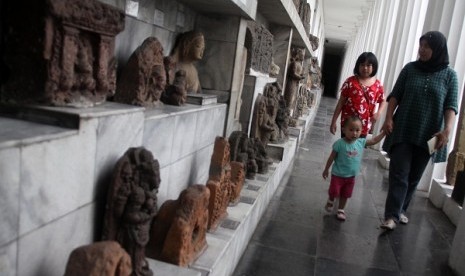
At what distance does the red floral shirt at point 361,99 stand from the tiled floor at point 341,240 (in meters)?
1.11

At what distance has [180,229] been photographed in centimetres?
236

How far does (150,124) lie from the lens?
2479 millimetres

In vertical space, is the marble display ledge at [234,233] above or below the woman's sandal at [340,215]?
above

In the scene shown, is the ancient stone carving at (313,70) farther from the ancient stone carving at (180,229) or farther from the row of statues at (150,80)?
the ancient stone carving at (180,229)

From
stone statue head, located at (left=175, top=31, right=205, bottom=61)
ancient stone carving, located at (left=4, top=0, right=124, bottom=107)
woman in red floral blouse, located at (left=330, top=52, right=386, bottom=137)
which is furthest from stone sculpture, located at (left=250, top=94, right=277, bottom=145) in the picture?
ancient stone carving, located at (left=4, top=0, right=124, bottom=107)

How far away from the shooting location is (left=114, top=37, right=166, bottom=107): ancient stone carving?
2.52m

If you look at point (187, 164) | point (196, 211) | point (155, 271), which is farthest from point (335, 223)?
point (155, 271)

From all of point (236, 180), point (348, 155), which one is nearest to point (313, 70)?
point (348, 155)

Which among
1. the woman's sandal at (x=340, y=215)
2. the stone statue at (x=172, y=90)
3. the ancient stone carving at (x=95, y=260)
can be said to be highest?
the stone statue at (x=172, y=90)

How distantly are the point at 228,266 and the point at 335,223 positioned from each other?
197 cm

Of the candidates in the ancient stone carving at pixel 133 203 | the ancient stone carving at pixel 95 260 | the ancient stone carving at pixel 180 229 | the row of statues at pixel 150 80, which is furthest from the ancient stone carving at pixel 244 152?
the ancient stone carving at pixel 95 260

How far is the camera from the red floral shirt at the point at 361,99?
4688mm

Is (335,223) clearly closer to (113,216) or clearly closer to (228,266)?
(228,266)

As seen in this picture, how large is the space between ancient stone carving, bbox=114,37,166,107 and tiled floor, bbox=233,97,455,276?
4.97 ft
